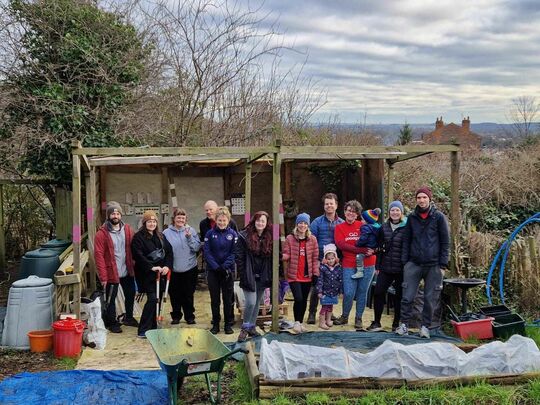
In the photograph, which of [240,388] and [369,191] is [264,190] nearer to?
[369,191]

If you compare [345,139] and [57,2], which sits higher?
[57,2]

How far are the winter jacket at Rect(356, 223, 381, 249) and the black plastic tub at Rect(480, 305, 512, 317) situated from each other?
5.00ft

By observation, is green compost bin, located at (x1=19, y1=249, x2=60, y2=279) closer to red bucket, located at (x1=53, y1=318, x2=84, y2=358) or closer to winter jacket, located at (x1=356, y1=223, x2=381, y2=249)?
red bucket, located at (x1=53, y1=318, x2=84, y2=358)

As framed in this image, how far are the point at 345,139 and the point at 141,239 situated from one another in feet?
31.4

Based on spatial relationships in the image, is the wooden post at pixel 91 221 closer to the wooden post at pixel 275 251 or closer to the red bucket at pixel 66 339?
the red bucket at pixel 66 339

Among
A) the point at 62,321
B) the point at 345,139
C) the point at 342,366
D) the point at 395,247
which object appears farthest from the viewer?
the point at 345,139

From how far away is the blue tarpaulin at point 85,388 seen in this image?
4699 mm

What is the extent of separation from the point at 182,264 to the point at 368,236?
86.2 inches

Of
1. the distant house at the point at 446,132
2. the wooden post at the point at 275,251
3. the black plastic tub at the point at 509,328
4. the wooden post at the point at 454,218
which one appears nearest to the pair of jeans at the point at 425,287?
the black plastic tub at the point at 509,328

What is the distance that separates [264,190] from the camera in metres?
10.4

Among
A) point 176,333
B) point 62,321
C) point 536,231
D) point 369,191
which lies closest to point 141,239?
point 62,321

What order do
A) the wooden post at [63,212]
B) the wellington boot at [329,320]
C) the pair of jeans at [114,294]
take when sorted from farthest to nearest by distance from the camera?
1. the wooden post at [63,212]
2. the wellington boot at [329,320]
3. the pair of jeans at [114,294]

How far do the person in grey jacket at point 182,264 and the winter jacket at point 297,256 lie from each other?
1.11 m

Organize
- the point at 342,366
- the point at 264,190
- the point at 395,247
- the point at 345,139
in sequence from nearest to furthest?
the point at 342,366, the point at 395,247, the point at 264,190, the point at 345,139
